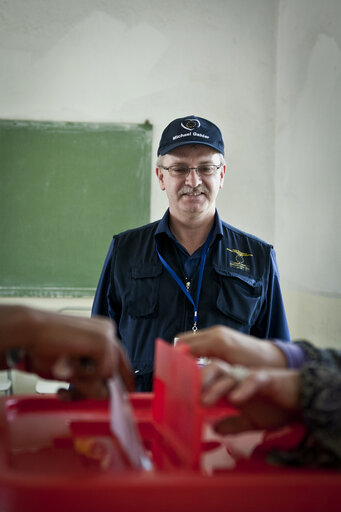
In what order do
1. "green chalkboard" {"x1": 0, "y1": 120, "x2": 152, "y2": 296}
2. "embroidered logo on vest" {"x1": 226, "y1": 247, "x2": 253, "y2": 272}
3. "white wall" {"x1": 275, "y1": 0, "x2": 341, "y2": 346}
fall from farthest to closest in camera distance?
1. "green chalkboard" {"x1": 0, "y1": 120, "x2": 152, "y2": 296}
2. "white wall" {"x1": 275, "y1": 0, "x2": 341, "y2": 346}
3. "embroidered logo on vest" {"x1": 226, "y1": 247, "x2": 253, "y2": 272}

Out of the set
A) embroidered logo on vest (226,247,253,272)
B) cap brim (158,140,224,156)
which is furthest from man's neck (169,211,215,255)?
cap brim (158,140,224,156)

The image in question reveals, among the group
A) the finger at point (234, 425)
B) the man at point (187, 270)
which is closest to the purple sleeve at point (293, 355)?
the finger at point (234, 425)

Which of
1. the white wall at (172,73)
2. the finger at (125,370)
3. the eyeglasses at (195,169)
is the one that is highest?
the white wall at (172,73)

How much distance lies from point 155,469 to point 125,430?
0.05 metres

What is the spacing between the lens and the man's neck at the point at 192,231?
1980 mm

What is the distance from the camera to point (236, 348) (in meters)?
0.73

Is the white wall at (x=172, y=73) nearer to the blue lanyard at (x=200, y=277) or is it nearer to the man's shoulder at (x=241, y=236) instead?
the man's shoulder at (x=241, y=236)

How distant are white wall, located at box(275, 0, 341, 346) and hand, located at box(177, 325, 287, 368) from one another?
66.6 inches

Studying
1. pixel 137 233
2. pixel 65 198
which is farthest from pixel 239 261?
pixel 65 198

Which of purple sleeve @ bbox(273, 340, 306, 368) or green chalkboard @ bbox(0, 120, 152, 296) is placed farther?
green chalkboard @ bbox(0, 120, 152, 296)

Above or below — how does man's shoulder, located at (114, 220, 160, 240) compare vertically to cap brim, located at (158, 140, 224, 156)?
below

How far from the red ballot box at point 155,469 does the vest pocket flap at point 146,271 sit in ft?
3.70

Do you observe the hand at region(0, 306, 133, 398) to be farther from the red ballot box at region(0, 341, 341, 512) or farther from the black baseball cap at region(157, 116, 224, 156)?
the black baseball cap at region(157, 116, 224, 156)

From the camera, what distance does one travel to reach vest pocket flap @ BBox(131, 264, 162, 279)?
74.5 inches
